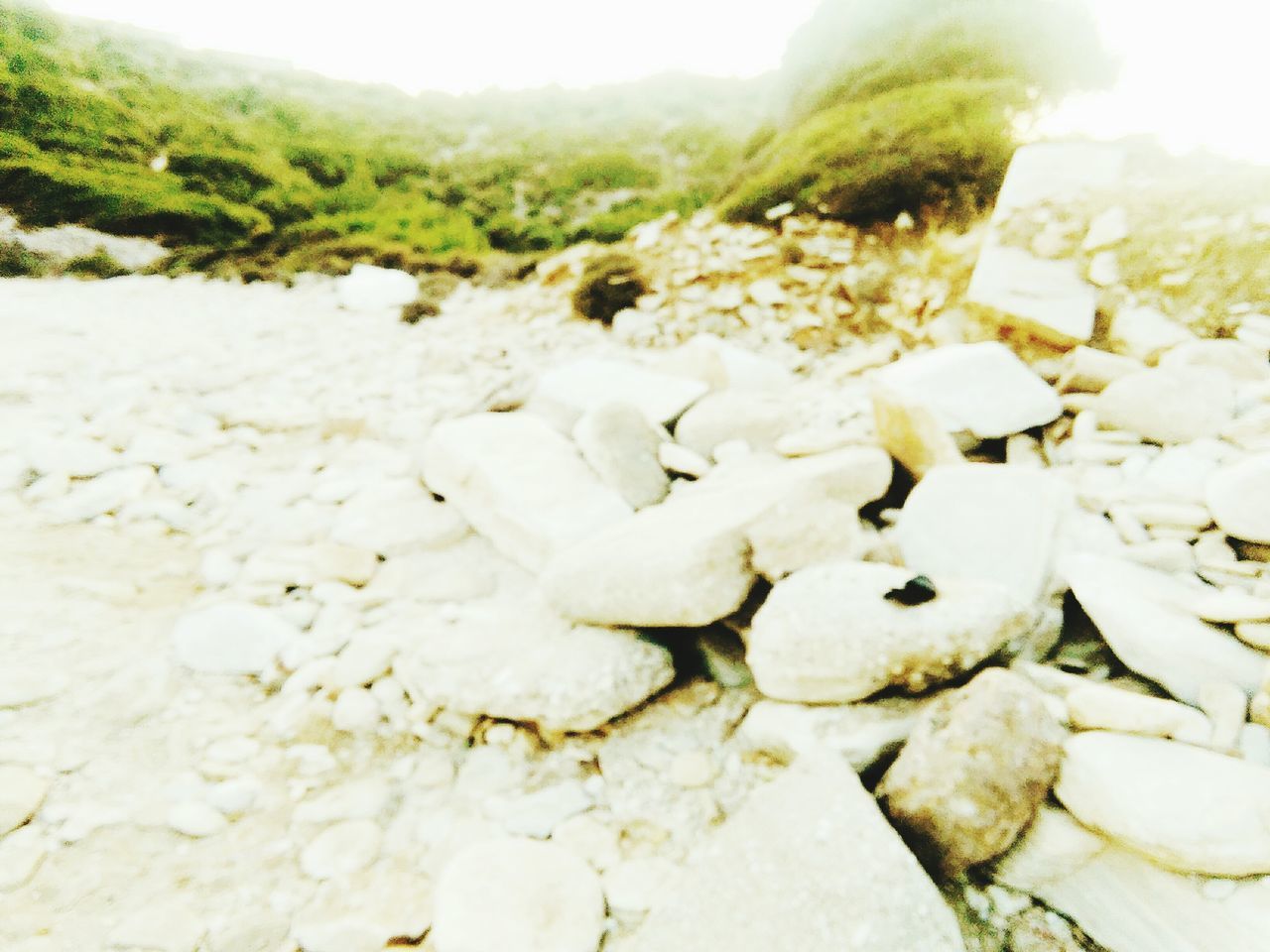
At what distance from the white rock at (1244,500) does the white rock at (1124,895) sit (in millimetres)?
971

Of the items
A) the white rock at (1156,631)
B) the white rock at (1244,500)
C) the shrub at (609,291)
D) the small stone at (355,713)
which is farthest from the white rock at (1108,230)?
the small stone at (355,713)

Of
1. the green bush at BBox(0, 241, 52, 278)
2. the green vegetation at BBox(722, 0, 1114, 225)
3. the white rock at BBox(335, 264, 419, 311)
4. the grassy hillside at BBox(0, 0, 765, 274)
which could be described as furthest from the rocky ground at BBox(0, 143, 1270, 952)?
the grassy hillside at BBox(0, 0, 765, 274)

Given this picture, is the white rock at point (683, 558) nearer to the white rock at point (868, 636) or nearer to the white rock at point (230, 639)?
the white rock at point (868, 636)

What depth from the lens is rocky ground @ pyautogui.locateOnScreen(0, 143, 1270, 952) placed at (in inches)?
52.0

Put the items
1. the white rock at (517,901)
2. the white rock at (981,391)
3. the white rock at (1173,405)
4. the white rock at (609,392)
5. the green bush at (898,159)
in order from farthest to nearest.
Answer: the green bush at (898,159)
the white rock at (609,392)
the white rock at (981,391)
the white rock at (1173,405)
the white rock at (517,901)

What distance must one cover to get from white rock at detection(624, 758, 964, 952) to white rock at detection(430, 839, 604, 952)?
Answer: 75 mm

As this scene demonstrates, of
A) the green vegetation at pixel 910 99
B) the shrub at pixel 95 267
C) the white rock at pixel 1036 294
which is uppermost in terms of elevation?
the green vegetation at pixel 910 99

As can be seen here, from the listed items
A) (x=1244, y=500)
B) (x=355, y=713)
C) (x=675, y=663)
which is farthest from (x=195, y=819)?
(x=1244, y=500)

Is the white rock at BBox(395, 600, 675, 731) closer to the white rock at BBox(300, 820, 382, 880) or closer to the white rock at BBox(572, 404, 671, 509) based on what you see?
the white rock at BBox(300, 820, 382, 880)

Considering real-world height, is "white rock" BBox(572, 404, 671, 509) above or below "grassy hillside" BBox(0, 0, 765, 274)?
below

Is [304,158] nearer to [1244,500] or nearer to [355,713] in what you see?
[355,713]

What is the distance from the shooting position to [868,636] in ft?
5.16

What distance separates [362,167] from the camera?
12094 mm

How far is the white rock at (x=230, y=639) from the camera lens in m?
2.02
